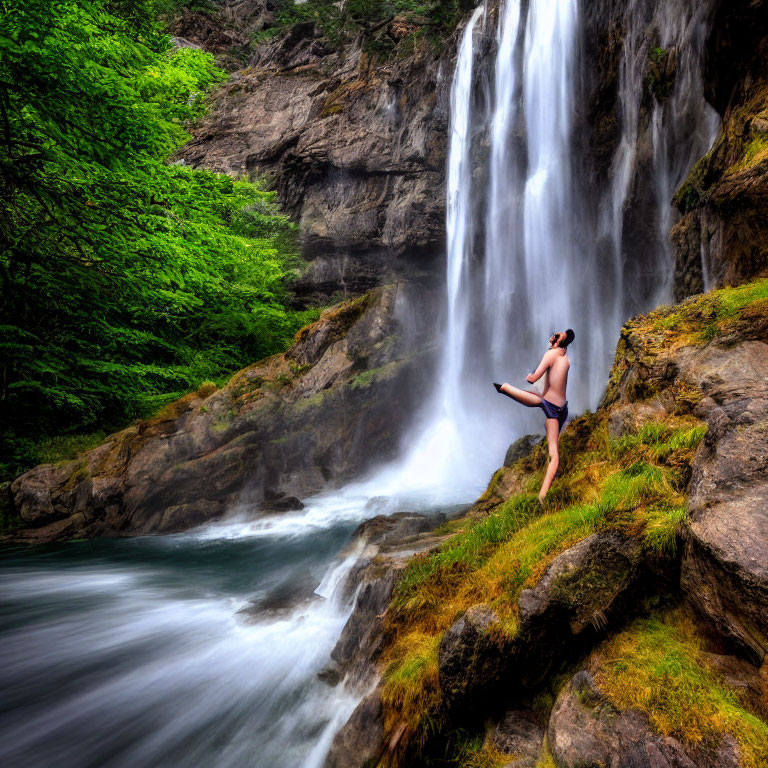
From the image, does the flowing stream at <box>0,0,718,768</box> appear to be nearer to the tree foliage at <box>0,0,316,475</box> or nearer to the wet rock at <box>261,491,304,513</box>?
the wet rock at <box>261,491,304,513</box>

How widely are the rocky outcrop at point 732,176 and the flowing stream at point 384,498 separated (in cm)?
288

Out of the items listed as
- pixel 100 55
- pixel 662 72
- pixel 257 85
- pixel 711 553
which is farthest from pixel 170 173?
pixel 257 85

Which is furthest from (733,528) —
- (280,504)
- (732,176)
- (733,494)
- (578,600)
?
(280,504)

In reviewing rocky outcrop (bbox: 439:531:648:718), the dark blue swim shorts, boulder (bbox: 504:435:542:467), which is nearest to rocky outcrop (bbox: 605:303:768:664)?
rocky outcrop (bbox: 439:531:648:718)

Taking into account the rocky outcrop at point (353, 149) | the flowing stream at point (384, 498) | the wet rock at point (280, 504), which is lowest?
the wet rock at point (280, 504)

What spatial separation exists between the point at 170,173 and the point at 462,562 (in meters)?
7.88

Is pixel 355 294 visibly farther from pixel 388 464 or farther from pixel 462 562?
pixel 462 562

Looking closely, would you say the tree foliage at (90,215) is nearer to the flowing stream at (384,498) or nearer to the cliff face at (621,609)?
the flowing stream at (384,498)

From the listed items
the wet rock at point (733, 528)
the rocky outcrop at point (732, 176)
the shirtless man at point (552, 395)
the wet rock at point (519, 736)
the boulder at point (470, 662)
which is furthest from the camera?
the rocky outcrop at point (732, 176)

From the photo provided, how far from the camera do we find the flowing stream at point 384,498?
3822 mm

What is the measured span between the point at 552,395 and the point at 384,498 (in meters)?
8.31

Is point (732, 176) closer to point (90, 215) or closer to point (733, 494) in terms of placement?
point (733, 494)

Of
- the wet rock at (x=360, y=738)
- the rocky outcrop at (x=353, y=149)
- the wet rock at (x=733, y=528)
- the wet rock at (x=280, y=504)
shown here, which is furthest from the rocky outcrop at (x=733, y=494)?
the rocky outcrop at (x=353, y=149)

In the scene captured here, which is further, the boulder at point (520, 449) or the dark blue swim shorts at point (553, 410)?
the boulder at point (520, 449)
